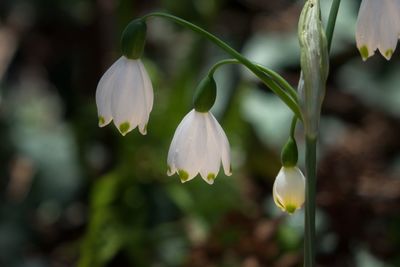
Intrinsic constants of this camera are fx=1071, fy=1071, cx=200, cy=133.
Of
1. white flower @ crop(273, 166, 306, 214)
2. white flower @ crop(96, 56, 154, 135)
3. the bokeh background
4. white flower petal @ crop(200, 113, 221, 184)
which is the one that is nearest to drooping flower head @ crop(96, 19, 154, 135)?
white flower @ crop(96, 56, 154, 135)

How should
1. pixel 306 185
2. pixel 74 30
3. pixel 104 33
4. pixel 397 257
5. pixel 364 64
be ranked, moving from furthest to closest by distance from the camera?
pixel 74 30 → pixel 104 33 → pixel 364 64 → pixel 397 257 → pixel 306 185

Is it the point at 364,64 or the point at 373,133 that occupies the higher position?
the point at 364,64

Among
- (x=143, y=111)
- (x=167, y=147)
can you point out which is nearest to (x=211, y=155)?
(x=143, y=111)

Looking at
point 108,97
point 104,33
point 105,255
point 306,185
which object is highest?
point 104,33

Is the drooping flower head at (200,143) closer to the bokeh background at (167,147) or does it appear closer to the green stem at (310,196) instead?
the green stem at (310,196)

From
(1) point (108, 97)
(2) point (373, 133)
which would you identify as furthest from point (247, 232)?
(1) point (108, 97)

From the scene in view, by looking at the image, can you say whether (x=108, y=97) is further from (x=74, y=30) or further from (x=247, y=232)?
(x=74, y=30)

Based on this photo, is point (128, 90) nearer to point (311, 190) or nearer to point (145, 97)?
point (145, 97)

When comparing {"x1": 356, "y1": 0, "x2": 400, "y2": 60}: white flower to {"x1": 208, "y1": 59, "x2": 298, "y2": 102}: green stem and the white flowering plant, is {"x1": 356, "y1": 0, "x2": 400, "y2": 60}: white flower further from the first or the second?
{"x1": 208, "y1": 59, "x2": 298, "y2": 102}: green stem
